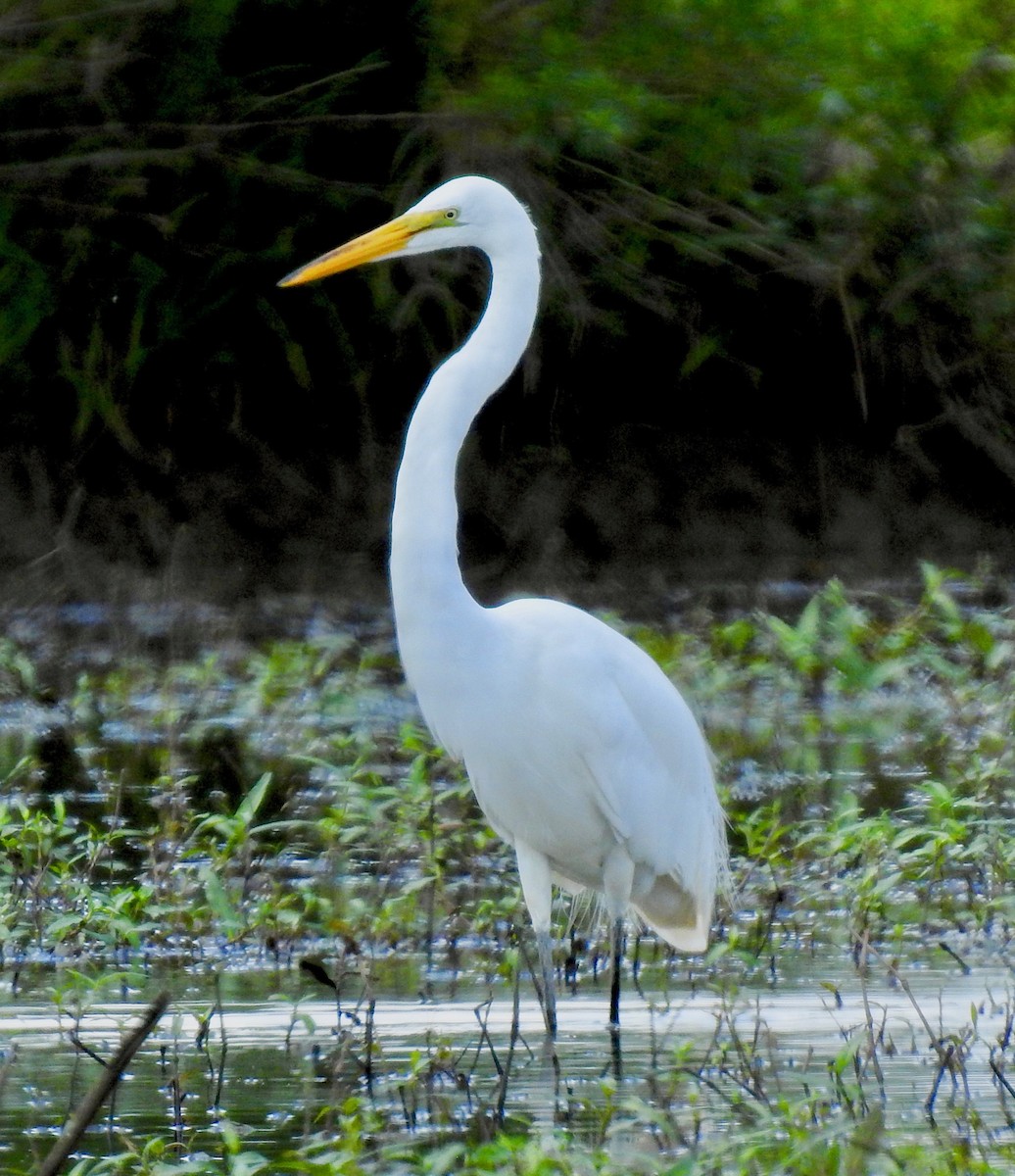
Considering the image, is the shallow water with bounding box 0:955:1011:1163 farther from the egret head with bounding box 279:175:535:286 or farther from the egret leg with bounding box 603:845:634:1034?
the egret head with bounding box 279:175:535:286

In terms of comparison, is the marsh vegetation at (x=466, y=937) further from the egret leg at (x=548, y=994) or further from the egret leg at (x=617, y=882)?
the egret leg at (x=617, y=882)

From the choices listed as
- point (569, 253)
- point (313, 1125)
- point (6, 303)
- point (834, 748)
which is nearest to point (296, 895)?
point (313, 1125)

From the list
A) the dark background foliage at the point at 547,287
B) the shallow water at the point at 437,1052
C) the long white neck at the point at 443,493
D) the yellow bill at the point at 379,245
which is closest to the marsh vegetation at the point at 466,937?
the shallow water at the point at 437,1052

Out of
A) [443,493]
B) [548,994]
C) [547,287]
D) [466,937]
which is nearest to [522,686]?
[443,493]

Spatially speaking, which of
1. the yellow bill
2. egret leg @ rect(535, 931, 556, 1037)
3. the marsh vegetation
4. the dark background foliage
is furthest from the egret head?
the dark background foliage

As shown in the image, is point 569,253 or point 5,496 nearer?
point 569,253

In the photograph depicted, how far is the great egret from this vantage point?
3.69 meters

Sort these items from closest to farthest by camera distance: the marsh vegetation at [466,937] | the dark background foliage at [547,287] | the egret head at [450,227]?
the marsh vegetation at [466,937] < the egret head at [450,227] < the dark background foliage at [547,287]

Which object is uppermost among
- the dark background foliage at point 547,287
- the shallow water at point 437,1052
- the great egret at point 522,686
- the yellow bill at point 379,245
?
the dark background foliage at point 547,287

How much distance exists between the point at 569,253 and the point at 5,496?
2.94 m

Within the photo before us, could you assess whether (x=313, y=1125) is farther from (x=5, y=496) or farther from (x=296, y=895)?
(x=5, y=496)

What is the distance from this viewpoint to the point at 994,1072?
3066 mm

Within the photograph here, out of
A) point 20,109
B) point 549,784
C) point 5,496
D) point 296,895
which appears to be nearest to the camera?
point 549,784

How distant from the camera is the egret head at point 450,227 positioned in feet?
12.7
